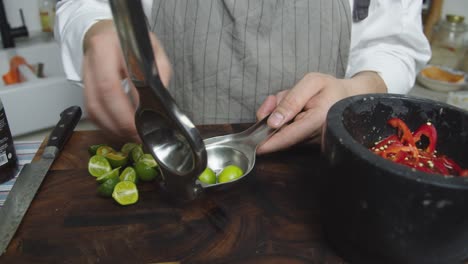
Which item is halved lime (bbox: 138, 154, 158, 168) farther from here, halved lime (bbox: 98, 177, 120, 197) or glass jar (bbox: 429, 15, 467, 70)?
glass jar (bbox: 429, 15, 467, 70)

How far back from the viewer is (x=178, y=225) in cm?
49

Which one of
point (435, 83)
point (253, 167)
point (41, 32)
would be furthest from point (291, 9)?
point (41, 32)

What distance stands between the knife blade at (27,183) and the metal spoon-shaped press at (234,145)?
0.25m

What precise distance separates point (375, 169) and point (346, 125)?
104 millimetres

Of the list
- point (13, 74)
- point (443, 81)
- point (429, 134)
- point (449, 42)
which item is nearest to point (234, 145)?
point (429, 134)

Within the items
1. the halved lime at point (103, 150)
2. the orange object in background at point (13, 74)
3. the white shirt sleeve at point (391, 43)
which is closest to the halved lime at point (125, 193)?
the halved lime at point (103, 150)

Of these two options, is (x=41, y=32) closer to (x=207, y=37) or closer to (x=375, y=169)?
(x=207, y=37)

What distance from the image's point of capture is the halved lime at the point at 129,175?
1.80ft

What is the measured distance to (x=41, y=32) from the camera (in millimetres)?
1736

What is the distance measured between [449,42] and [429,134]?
4.41ft

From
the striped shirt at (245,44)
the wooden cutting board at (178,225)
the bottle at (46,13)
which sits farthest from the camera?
the bottle at (46,13)

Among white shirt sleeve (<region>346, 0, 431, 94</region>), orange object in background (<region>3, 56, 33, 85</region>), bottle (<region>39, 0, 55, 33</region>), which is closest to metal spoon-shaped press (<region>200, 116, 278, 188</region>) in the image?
white shirt sleeve (<region>346, 0, 431, 94</region>)

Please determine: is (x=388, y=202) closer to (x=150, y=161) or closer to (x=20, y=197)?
(x=150, y=161)

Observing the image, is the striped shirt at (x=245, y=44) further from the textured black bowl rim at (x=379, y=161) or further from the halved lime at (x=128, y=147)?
the textured black bowl rim at (x=379, y=161)
